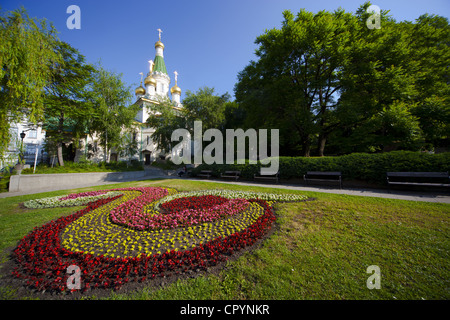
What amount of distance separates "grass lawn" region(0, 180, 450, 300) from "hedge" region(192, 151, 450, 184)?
4.11 metres

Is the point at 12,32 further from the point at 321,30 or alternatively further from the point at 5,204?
the point at 321,30

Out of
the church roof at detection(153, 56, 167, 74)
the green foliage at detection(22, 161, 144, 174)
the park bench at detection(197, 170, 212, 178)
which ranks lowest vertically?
the park bench at detection(197, 170, 212, 178)

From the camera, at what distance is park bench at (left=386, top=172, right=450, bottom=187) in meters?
6.87

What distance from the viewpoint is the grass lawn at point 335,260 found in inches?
84.5

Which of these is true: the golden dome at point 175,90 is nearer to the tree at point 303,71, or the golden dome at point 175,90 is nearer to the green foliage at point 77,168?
the green foliage at point 77,168

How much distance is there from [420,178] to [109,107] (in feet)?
95.8

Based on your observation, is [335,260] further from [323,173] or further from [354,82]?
[354,82]

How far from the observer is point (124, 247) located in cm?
344

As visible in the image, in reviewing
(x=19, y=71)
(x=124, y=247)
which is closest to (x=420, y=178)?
(x=124, y=247)

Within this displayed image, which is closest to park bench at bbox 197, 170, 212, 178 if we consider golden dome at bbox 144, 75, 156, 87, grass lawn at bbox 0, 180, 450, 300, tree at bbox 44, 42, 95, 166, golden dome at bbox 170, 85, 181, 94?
grass lawn at bbox 0, 180, 450, 300

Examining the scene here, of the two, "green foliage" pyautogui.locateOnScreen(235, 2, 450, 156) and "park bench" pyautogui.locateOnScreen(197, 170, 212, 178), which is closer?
"green foliage" pyautogui.locateOnScreen(235, 2, 450, 156)

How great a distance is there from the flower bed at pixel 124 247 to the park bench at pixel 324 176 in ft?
21.2

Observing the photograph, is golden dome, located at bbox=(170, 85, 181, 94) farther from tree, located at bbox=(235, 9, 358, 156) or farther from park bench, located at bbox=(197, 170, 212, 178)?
park bench, located at bbox=(197, 170, 212, 178)

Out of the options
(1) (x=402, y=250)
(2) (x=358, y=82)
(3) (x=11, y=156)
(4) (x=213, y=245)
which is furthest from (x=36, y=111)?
(2) (x=358, y=82)
